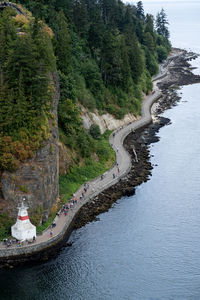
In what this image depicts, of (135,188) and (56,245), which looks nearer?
(56,245)

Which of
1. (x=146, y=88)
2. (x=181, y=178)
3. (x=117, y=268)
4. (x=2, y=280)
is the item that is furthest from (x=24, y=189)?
(x=146, y=88)

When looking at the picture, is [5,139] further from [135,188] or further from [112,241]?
[135,188]

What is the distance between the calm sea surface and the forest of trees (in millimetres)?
14556

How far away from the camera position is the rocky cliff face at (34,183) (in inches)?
2389

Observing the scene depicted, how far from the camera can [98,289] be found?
176 feet

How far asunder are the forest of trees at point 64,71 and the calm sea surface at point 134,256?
14.6 metres

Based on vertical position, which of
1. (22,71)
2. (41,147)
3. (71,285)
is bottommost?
(71,285)

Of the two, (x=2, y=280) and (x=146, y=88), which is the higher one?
(x=146, y=88)

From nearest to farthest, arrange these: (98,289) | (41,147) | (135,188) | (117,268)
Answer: (98,289) → (117,268) → (41,147) → (135,188)

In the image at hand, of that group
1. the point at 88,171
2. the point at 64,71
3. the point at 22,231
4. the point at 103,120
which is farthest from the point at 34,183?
the point at 103,120

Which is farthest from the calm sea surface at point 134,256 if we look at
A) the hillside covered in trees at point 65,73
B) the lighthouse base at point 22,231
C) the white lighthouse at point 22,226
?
the hillside covered in trees at point 65,73

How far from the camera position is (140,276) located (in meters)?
56.2

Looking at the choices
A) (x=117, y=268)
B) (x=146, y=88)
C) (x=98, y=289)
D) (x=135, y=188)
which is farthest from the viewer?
(x=146, y=88)

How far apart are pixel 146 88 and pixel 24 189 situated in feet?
280
